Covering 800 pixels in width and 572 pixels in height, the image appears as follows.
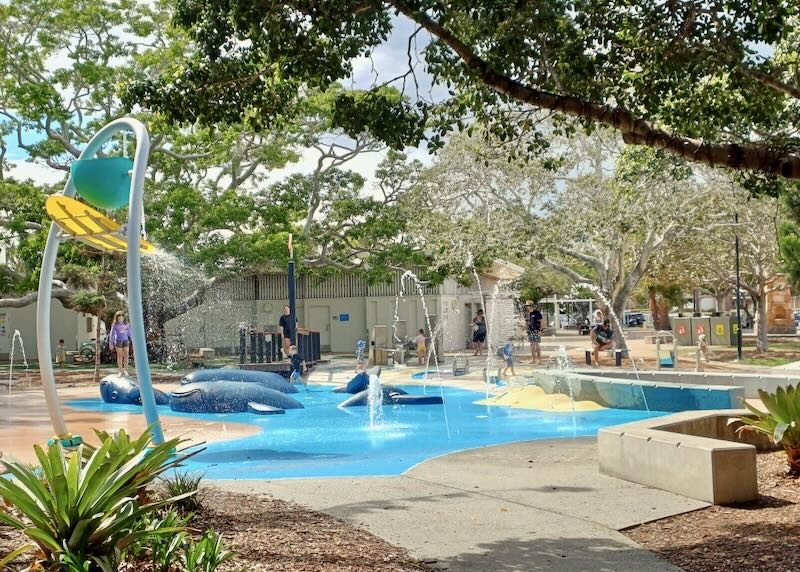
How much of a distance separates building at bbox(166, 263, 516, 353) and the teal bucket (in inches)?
1124

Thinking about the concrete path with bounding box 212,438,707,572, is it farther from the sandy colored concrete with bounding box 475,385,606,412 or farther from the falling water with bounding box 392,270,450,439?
the sandy colored concrete with bounding box 475,385,606,412

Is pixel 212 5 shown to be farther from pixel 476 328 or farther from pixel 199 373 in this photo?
pixel 476 328

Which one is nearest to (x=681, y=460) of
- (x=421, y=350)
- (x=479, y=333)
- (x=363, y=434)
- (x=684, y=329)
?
(x=363, y=434)

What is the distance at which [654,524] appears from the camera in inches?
255

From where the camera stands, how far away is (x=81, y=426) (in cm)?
1412

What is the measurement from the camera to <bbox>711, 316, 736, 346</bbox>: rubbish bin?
1425 inches

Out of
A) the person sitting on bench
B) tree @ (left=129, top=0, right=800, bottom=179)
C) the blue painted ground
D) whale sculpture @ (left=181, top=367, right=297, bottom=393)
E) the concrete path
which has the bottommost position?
the blue painted ground

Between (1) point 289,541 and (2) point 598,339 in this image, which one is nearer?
(1) point 289,541

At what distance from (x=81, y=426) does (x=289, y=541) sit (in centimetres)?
961

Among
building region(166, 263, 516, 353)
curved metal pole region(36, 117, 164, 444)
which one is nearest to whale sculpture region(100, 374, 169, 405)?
curved metal pole region(36, 117, 164, 444)

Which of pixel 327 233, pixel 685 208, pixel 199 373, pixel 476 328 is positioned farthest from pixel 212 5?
pixel 476 328

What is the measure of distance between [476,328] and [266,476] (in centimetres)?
2563

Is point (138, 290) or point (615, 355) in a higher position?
point (138, 290)

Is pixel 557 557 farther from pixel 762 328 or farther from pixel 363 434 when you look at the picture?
→ pixel 762 328
